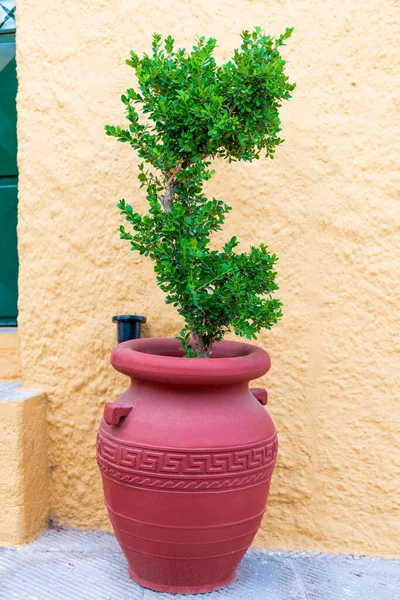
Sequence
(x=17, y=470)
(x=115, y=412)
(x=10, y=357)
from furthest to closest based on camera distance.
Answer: (x=10, y=357) < (x=17, y=470) < (x=115, y=412)

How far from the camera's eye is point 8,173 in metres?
2.76

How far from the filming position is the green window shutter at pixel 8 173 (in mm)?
2736

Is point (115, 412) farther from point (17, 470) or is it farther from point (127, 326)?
point (17, 470)

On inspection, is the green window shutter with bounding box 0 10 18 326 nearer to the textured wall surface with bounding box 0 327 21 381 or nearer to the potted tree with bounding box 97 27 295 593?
the textured wall surface with bounding box 0 327 21 381

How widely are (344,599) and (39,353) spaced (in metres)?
1.46

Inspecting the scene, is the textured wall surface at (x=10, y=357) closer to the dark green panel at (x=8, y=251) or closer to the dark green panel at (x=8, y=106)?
the dark green panel at (x=8, y=251)

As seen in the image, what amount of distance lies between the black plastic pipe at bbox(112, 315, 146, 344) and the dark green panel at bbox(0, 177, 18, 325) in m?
0.70

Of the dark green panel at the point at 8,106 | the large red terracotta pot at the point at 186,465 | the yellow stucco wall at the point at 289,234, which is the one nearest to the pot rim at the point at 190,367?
the large red terracotta pot at the point at 186,465

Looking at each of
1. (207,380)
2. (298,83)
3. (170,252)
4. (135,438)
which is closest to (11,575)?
(135,438)

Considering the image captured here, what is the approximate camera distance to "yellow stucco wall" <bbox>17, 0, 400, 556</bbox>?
2.26 metres

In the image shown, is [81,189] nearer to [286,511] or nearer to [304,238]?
[304,238]

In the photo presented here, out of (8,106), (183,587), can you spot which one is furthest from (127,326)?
(8,106)

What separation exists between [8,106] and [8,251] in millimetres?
658

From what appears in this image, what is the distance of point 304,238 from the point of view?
230cm
